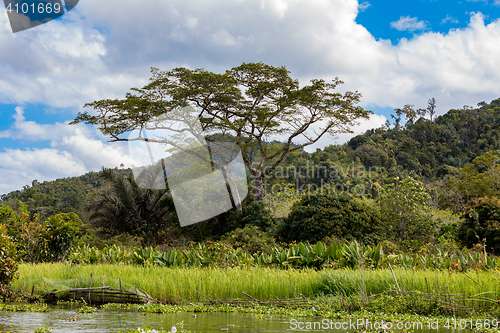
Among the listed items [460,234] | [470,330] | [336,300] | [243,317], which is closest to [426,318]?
[470,330]

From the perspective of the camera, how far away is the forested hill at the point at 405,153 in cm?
3569

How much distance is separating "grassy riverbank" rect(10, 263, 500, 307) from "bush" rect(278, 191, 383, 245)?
610 centimetres

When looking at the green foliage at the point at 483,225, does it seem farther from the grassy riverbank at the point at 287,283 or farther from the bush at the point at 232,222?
the bush at the point at 232,222

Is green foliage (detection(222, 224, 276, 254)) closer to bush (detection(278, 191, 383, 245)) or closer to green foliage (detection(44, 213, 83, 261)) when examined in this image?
bush (detection(278, 191, 383, 245))

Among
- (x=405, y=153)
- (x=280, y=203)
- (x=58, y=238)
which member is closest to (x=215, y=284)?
(x=58, y=238)

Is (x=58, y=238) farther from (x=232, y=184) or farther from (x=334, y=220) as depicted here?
(x=232, y=184)

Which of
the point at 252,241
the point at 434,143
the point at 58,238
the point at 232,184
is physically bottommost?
the point at 252,241

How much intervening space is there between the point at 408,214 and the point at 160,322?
38.7 feet

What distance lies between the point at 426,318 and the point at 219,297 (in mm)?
2577

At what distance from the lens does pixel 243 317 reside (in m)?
4.13

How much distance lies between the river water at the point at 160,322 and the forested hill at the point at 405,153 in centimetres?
3021

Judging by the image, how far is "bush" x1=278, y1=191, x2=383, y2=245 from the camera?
11391 millimetres

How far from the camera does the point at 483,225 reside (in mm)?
10945

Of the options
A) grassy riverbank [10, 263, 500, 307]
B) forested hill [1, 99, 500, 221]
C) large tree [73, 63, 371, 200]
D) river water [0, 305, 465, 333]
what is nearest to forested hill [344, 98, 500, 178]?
forested hill [1, 99, 500, 221]
